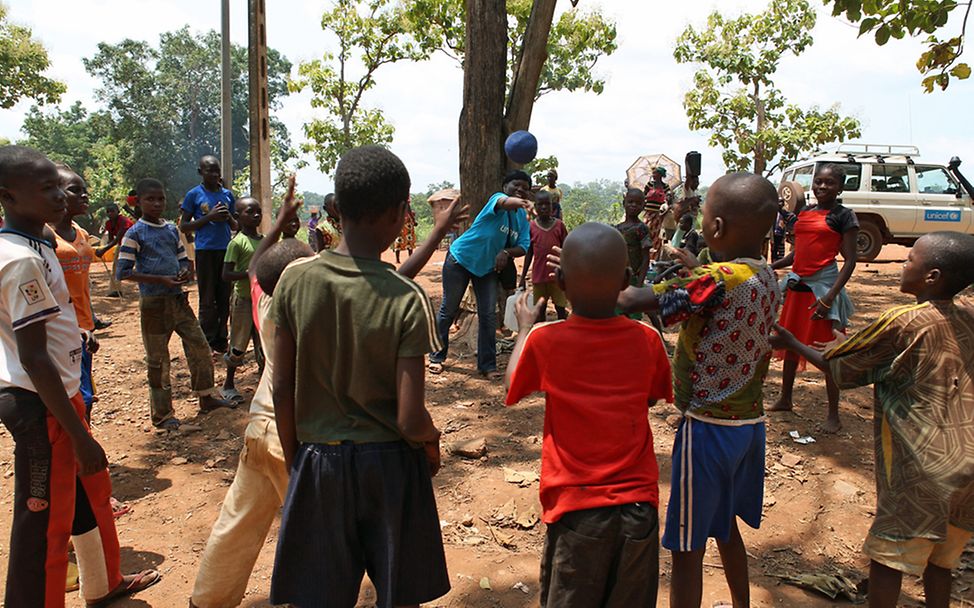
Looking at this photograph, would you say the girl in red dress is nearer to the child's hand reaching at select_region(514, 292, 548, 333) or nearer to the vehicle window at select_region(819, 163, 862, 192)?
the child's hand reaching at select_region(514, 292, 548, 333)

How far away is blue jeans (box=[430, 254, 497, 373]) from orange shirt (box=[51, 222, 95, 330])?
9.42 feet

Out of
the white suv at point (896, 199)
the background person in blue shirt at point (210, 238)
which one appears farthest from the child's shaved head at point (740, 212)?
the white suv at point (896, 199)

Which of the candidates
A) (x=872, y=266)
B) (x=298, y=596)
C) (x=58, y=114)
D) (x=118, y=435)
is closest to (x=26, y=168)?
(x=298, y=596)

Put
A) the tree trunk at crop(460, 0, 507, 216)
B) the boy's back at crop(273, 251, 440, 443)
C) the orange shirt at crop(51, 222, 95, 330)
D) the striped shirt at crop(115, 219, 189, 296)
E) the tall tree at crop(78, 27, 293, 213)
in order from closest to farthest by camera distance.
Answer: the boy's back at crop(273, 251, 440, 443) → the orange shirt at crop(51, 222, 95, 330) → the striped shirt at crop(115, 219, 189, 296) → the tree trunk at crop(460, 0, 507, 216) → the tall tree at crop(78, 27, 293, 213)

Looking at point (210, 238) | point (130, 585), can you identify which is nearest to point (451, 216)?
point (130, 585)

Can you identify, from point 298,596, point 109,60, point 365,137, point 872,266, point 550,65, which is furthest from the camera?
point 109,60

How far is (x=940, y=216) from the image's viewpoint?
561 inches

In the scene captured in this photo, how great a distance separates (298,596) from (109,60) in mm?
44151

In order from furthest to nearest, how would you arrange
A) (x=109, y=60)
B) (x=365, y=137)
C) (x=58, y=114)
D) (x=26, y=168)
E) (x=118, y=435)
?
(x=58, y=114)
(x=109, y=60)
(x=365, y=137)
(x=118, y=435)
(x=26, y=168)

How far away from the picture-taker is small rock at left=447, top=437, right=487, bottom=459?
4352mm

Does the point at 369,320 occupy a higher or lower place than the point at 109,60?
lower

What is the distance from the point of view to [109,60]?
123 feet

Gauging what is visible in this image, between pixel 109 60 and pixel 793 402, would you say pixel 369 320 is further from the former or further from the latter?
pixel 109 60

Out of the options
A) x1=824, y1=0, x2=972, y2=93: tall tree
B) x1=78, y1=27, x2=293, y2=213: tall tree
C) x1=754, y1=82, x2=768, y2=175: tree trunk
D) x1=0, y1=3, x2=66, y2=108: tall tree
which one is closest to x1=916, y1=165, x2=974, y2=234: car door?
x1=754, y1=82, x2=768, y2=175: tree trunk
